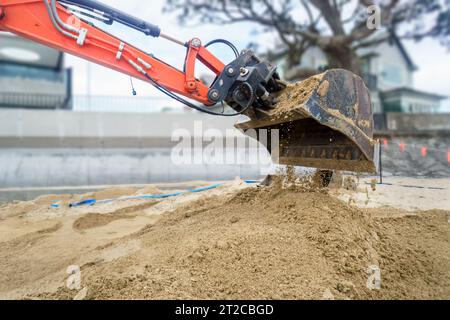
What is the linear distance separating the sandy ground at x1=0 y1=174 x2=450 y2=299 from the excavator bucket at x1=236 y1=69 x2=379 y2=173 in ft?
1.12

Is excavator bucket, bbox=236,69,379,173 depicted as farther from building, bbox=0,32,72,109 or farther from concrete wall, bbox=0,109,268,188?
building, bbox=0,32,72,109

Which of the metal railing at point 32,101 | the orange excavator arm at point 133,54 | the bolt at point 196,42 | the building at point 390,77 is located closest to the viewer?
the orange excavator arm at point 133,54

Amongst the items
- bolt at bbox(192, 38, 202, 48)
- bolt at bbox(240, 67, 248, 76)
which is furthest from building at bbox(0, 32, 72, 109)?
bolt at bbox(240, 67, 248, 76)

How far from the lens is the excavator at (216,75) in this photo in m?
2.68

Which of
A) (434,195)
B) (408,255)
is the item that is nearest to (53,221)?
(408,255)

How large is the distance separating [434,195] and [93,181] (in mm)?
5828

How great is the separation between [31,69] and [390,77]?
2141 cm

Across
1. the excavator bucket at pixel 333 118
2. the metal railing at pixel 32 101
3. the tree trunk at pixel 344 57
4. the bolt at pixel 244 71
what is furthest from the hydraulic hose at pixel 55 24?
the tree trunk at pixel 344 57

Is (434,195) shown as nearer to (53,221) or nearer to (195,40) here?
(195,40)

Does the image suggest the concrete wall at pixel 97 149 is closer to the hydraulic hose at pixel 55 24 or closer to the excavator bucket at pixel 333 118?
the excavator bucket at pixel 333 118

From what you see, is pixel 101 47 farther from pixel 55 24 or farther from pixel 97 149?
pixel 97 149

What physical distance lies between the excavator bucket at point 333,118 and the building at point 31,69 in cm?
1259

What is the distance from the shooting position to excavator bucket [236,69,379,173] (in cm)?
253
